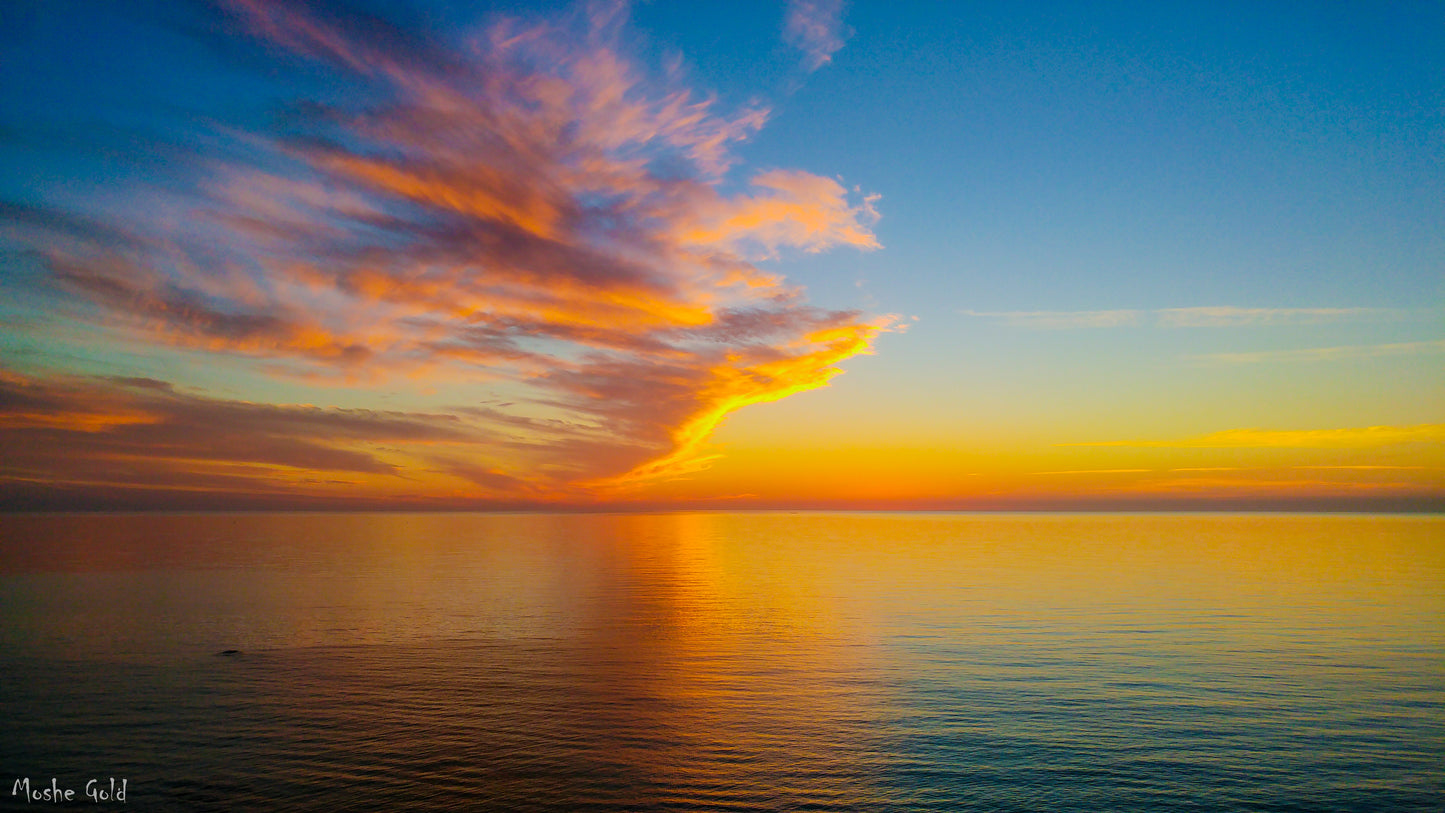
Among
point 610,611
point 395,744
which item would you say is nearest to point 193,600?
point 610,611

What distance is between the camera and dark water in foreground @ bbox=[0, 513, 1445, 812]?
26.5m

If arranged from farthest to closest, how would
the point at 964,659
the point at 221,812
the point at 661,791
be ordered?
the point at 964,659, the point at 661,791, the point at 221,812

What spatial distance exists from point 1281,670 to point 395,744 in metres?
48.7

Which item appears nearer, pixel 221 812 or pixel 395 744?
pixel 221 812

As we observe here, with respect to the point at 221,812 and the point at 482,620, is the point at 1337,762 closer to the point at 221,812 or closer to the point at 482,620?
the point at 221,812

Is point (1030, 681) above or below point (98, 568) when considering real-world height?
below

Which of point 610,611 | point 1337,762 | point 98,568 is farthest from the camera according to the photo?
point 98,568

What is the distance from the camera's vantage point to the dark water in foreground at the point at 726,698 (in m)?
26.5

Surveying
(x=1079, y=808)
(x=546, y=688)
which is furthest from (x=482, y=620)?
(x=1079, y=808)

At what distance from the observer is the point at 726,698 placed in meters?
38.3

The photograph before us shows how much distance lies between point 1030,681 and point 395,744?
32638mm

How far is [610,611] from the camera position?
6625cm

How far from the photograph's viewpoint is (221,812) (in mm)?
24406

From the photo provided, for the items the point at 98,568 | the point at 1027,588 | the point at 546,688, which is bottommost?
the point at 1027,588
